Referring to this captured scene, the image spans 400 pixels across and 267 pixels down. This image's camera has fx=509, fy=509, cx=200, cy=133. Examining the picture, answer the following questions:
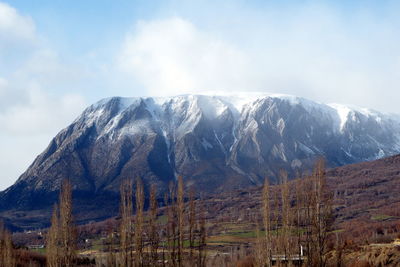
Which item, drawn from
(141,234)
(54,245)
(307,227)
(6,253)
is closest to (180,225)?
(141,234)

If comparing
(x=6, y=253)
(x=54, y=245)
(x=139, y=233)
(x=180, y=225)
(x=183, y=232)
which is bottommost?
(x=6, y=253)

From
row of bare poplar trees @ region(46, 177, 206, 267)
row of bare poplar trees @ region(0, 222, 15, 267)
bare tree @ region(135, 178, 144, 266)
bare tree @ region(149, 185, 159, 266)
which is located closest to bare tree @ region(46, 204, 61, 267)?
row of bare poplar trees @ region(46, 177, 206, 267)

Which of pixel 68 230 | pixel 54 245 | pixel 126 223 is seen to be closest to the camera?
pixel 68 230

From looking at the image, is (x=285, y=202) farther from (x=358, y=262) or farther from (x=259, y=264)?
(x=358, y=262)

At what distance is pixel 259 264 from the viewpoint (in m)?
73.6

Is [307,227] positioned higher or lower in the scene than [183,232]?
lower

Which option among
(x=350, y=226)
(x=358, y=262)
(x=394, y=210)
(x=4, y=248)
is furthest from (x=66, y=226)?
(x=394, y=210)

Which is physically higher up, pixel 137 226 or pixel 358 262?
pixel 137 226

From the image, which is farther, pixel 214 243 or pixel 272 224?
pixel 214 243

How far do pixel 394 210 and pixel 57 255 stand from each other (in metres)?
157

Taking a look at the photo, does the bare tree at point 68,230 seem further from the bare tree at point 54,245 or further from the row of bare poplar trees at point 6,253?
the row of bare poplar trees at point 6,253

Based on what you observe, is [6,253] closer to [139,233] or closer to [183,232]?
[139,233]

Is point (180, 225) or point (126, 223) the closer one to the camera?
point (180, 225)

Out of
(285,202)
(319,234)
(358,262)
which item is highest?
(285,202)
